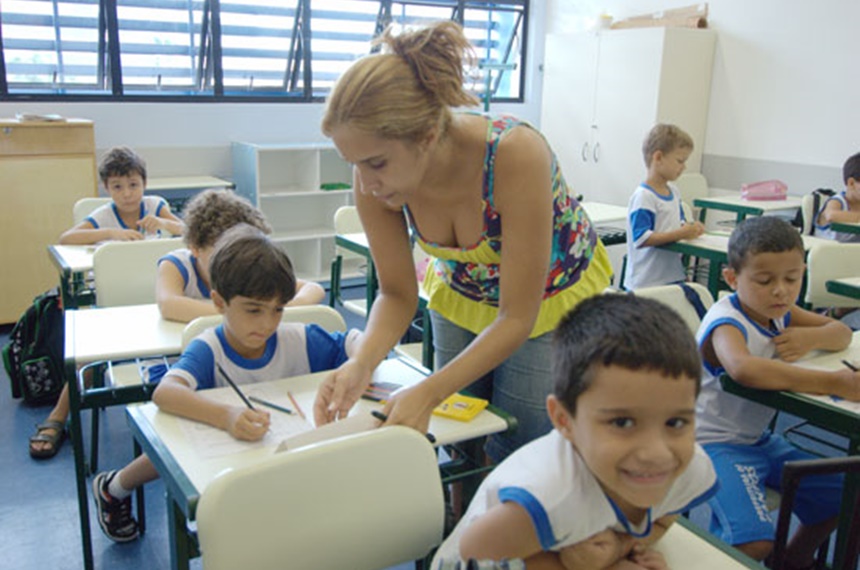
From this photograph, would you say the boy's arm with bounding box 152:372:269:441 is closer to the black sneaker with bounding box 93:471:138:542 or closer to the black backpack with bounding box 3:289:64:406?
the black sneaker with bounding box 93:471:138:542

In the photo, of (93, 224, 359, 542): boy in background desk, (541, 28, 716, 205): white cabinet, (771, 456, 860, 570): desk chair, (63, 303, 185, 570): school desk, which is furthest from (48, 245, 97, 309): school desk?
(541, 28, 716, 205): white cabinet

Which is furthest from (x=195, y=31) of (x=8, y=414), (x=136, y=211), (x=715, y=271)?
(x=715, y=271)

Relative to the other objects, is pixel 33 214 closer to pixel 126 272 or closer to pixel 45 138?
pixel 45 138

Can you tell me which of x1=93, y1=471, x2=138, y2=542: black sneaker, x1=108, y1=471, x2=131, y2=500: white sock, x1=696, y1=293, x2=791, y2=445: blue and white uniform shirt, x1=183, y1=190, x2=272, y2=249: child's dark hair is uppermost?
x1=183, y1=190, x2=272, y2=249: child's dark hair

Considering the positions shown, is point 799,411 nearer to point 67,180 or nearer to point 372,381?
point 372,381

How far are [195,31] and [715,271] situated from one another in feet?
13.4

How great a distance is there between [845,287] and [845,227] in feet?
4.82

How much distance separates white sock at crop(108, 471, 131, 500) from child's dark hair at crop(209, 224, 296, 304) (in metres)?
0.87

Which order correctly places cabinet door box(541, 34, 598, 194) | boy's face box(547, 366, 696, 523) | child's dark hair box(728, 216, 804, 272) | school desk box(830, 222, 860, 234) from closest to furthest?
boy's face box(547, 366, 696, 523) < child's dark hair box(728, 216, 804, 272) < school desk box(830, 222, 860, 234) < cabinet door box(541, 34, 598, 194)

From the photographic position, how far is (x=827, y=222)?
4.25 metres

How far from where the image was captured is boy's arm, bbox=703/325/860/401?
5.78 feet

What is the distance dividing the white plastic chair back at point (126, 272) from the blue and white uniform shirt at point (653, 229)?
2.20m

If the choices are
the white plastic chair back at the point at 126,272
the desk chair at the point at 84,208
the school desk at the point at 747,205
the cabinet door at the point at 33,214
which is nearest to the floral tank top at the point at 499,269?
the white plastic chair back at the point at 126,272

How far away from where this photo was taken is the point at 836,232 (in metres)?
4.27
